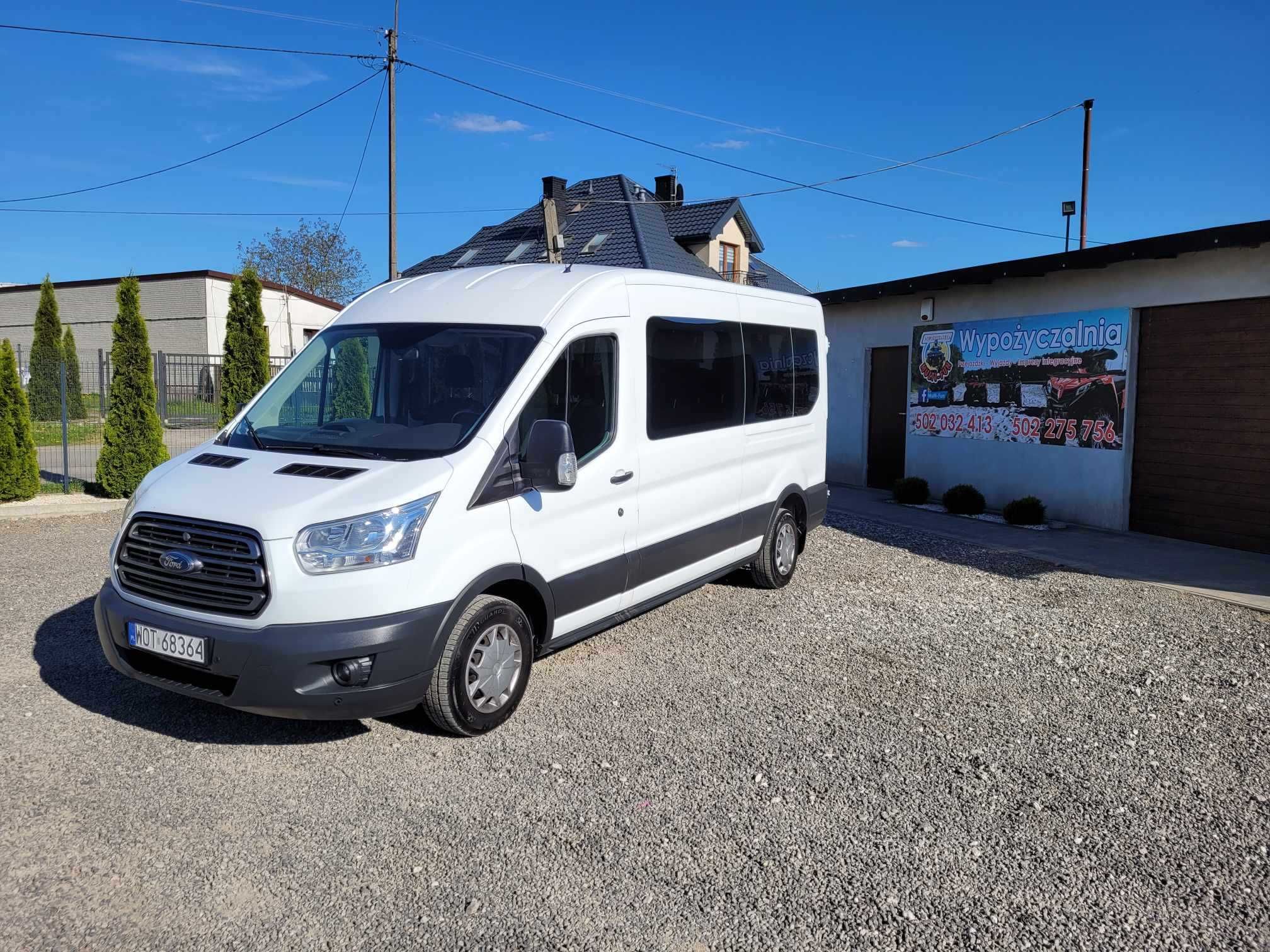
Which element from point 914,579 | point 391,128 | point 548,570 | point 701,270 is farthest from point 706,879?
point 701,270

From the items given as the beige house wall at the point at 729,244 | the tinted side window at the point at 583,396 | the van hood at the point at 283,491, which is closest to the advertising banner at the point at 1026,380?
the tinted side window at the point at 583,396

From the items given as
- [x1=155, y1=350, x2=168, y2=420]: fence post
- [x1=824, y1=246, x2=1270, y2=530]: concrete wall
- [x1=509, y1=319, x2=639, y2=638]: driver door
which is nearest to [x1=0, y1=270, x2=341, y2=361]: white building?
[x1=155, y1=350, x2=168, y2=420]: fence post

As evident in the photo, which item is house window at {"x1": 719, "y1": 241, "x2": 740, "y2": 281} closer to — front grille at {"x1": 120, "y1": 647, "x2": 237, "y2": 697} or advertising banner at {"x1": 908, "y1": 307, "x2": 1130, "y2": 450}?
advertising banner at {"x1": 908, "y1": 307, "x2": 1130, "y2": 450}

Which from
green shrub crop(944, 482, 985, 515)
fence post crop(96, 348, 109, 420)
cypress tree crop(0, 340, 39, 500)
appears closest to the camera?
cypress tree crop(0, 340, 39, 500)

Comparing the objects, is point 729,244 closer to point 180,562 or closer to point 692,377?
point 692,377

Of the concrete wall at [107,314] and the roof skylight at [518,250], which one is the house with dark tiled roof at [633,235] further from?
Result: the concrete wall at [107,314]

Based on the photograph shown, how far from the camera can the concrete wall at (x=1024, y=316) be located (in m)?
9.73

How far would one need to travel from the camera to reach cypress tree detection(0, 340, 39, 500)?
11.5 m

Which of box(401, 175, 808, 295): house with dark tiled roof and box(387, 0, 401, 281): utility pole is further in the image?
box(401, 175, 808, 295): house with dark tiled roof

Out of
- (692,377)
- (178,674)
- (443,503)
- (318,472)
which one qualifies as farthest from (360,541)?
(692,377)

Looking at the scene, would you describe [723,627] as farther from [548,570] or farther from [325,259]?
[325,259]

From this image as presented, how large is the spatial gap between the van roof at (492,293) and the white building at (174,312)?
93.0ft

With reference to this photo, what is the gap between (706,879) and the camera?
338cm

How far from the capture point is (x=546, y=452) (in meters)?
4.55
